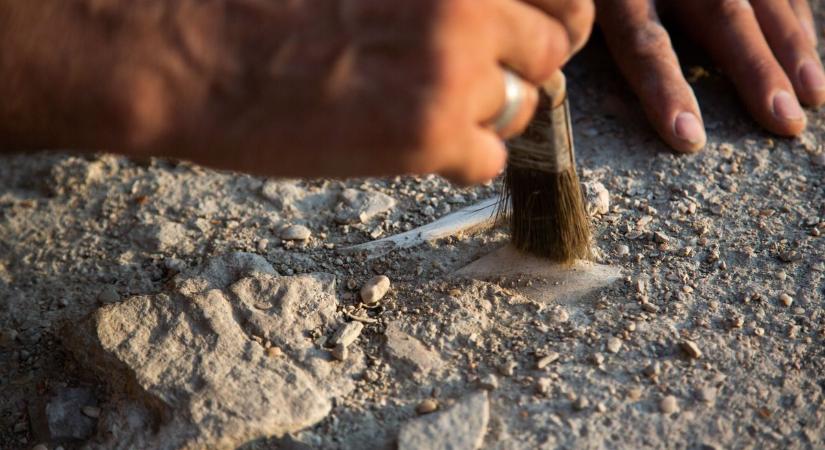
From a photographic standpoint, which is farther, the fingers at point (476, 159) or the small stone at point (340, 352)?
the small stone at point (340, 352)

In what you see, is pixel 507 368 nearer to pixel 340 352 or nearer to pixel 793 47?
pixel 340 352

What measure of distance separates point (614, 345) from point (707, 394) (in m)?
0.20

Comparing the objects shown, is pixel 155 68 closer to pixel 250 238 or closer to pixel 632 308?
pixel 250 238

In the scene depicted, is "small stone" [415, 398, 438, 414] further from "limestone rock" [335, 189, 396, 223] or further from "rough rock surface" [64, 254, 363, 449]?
"limestone rock" [335, 189, 396, 223]

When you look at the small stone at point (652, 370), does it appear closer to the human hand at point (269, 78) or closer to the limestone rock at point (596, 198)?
the limestone rock at point (596, 198)

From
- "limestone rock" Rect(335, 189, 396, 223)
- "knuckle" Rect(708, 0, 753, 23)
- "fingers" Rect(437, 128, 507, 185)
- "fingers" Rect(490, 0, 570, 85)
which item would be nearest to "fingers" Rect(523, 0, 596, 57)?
"fingers" Rect(490, 0, 570, 85)

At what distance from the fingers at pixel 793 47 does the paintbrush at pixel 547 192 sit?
100cm

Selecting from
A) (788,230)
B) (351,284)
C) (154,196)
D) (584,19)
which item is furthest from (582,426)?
(154,196)

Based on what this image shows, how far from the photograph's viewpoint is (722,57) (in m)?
2.59

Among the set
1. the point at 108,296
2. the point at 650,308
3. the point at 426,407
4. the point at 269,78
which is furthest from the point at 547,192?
the point at 108,296

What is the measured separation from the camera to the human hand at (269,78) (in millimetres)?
1246

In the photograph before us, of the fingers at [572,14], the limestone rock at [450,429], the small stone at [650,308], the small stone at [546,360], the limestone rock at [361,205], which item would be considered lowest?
the small stone at [650,308]

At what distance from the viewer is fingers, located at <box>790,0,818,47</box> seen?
2.72m

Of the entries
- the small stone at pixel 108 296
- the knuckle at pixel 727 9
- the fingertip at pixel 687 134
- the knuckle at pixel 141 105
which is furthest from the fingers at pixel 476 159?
the knuckle at pixel 727 9
